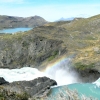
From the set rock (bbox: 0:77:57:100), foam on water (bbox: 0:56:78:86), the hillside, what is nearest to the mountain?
the hillside

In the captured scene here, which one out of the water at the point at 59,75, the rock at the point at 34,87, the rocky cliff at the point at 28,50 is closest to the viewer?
the rock at the point at 34,87

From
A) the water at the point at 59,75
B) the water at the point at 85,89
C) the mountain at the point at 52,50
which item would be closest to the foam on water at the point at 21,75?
the water at the point at 59,75

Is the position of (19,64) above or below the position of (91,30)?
below

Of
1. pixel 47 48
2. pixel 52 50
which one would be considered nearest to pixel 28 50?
pixel 47 48

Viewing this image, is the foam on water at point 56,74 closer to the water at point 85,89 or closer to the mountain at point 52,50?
the mountain at point 52,50

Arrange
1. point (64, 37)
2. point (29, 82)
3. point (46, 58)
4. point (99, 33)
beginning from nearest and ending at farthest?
point (29, 82), point (46, 58), point (64, 37), point (99, 33)

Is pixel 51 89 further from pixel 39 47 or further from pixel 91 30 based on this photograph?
pixel 91 30

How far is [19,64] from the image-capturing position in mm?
99625

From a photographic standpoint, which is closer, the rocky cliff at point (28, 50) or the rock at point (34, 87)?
the rock at point (34, 87)

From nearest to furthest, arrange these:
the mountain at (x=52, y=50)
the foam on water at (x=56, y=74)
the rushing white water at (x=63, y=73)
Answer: the rushing white water at (x=63, y=73)
the foam on water at (x=56, y=74)
the mountain at (x=52, y=50)

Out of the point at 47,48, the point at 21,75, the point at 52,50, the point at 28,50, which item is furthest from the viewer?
the point at 28,50

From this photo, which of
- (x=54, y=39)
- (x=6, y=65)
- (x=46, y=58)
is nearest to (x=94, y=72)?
(x=46, y=58)

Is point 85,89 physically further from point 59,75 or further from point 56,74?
point 56,74

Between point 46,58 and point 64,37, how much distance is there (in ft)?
58.2
